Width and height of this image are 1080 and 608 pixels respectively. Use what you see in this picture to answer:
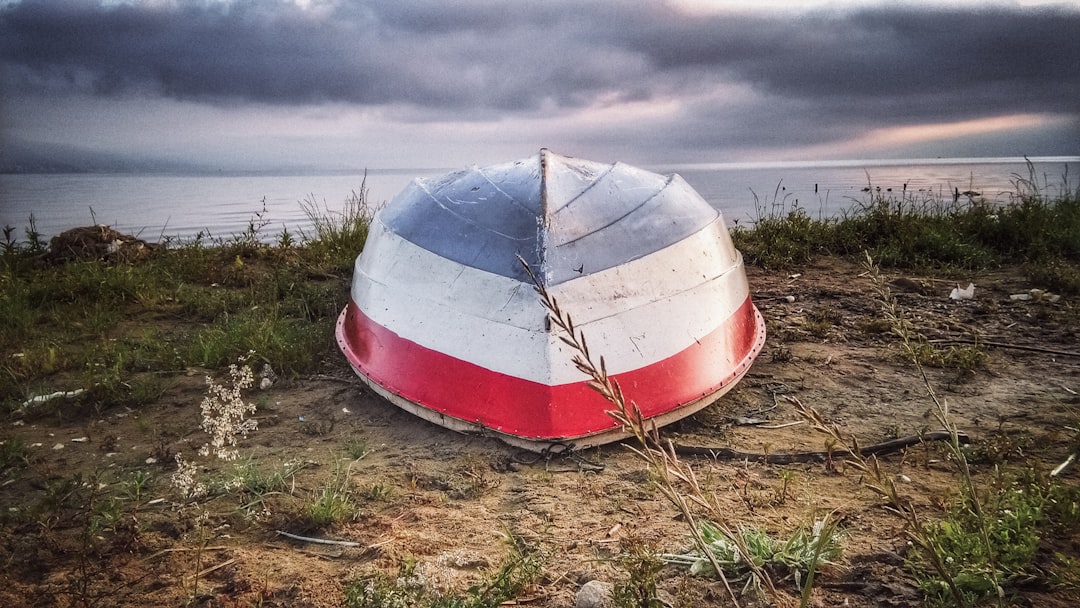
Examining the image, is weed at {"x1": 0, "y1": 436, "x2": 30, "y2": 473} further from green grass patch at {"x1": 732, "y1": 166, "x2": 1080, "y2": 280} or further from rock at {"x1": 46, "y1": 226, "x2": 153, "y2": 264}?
green grass patch at {"x1": 732, "y1": 166, "x2": 1080, "y2": 280}

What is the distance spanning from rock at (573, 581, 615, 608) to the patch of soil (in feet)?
0.19

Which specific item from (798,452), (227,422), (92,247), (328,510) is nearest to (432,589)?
(328,510)

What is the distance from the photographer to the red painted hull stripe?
8.77 feet

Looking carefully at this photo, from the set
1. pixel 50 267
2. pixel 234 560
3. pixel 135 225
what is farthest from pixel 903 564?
pixel 135 225

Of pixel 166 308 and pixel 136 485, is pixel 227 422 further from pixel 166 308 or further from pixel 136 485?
pixel 166 308

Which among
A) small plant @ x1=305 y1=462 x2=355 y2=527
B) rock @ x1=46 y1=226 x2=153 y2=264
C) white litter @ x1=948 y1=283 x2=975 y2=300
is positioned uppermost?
rock @ x1=46 y1=226 x2=153 y2=264

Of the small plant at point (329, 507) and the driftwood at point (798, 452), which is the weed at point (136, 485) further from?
the driftwood at point (798, 452)

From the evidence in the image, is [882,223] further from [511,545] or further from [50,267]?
[50,267]

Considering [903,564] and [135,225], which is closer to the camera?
[903,564]

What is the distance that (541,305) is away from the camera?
272cm

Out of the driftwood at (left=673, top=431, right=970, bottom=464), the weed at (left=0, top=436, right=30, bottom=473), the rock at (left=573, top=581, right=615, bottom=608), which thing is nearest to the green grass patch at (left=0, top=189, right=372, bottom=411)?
the weed at (left=0, top=436, right=30, bottom=473)

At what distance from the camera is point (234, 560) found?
216 cm

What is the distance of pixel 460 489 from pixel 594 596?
85cm

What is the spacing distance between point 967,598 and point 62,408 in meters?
3.85
